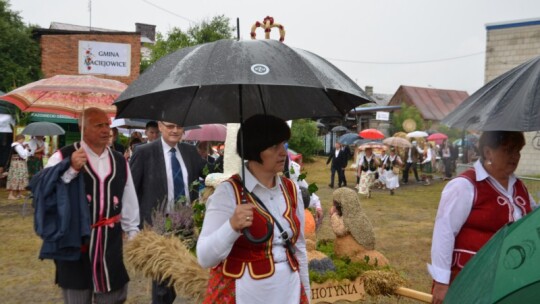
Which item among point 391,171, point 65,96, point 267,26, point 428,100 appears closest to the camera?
point 267,26

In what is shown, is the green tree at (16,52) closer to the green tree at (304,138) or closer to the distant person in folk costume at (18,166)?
the distant person in folk costume at (18,166)

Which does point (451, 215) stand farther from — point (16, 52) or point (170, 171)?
point (16, 52)

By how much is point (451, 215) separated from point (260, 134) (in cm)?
125

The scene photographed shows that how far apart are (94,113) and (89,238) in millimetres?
889

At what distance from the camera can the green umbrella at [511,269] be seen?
1189 mm

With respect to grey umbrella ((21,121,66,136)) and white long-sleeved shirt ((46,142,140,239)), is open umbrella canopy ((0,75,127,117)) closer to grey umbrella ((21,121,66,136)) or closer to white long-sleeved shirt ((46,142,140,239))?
white long-sleeved shirt ((46,142,140,239))

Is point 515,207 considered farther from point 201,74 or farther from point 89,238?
point 89,238

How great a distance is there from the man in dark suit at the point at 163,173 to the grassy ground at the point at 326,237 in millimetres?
716

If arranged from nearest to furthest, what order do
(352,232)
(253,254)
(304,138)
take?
(253,254)
(352,232)
(304,138)

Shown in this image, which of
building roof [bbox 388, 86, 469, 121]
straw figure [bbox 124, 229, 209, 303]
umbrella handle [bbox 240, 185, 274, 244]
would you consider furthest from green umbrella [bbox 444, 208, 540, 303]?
building roof [bbox 388, 86, 469, 121]

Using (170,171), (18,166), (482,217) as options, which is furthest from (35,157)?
(482,217)

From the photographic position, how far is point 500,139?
2928 millimetres

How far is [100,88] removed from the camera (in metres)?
3.63

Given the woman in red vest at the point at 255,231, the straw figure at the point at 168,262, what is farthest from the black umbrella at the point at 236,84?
the straw figure at the point at 168,262
